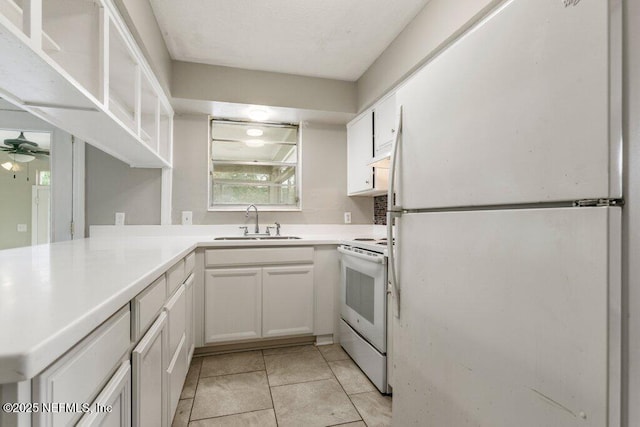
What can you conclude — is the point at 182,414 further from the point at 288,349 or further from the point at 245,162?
the point at 245,162

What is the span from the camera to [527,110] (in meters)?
0.73

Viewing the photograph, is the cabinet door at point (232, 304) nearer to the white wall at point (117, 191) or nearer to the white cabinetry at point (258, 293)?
the white cabinetry at point (258, 293)

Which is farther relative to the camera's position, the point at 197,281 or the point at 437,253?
the point at 197,281

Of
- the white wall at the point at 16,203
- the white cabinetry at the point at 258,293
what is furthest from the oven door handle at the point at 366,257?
the white wall at the point at 16,203

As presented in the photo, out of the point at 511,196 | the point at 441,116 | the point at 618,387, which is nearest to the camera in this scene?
the point at 618,387

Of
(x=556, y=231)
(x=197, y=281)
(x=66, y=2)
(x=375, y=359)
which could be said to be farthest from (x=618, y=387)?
(x=197, y=281)

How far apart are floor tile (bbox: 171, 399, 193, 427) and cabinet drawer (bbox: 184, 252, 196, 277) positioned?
72 centimetres

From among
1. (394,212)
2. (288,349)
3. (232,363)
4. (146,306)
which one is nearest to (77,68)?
(146,306)

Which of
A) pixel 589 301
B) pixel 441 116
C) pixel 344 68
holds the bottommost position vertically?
pixel 589 301

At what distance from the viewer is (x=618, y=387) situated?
1.86 ft

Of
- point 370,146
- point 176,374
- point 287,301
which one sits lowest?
point 176,374

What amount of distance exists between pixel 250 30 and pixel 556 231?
2.19 m

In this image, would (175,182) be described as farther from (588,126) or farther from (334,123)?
(588,126)

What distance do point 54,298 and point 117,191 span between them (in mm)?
2232
